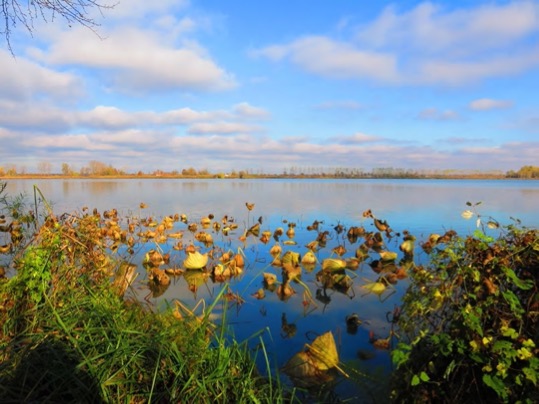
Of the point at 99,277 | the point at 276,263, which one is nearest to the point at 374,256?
the point at 276,263

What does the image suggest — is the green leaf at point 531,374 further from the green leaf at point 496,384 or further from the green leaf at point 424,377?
the green leaf at point 424,377

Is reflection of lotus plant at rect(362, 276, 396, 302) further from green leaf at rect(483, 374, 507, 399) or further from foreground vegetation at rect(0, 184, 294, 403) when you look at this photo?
green leaf at rect(483, 374, 507, 399)

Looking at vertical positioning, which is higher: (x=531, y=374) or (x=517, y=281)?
(x=517, y=281)

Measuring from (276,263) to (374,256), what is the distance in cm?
319

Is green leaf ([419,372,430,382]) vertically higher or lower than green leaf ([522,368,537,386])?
lower

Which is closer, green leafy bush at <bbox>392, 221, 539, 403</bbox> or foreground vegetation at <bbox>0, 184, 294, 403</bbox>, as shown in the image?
green leafy bush at <bbox>392, 221, 539, 403</bbox>

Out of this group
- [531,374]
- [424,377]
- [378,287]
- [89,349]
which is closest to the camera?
[531,374]

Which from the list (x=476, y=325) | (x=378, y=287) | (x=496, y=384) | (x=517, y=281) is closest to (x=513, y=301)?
(x=517, y=281)

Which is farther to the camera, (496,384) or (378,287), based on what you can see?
(378,287)

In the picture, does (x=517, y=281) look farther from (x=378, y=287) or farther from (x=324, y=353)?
(x=378, y=287)

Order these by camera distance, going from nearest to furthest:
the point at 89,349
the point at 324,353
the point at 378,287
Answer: the point at 89,349, the point at 324,353, the point at 378,287

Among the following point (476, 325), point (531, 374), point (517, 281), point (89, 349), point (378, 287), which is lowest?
point (378, 287)

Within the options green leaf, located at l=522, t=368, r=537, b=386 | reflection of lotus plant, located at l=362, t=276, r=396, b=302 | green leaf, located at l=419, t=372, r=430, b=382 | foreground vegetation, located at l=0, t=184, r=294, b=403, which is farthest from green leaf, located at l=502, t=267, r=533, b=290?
reflection of lotus plant, located at l=362, t=276, r=396, b=302

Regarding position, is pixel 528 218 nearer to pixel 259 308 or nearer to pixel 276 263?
pixel 276 263
